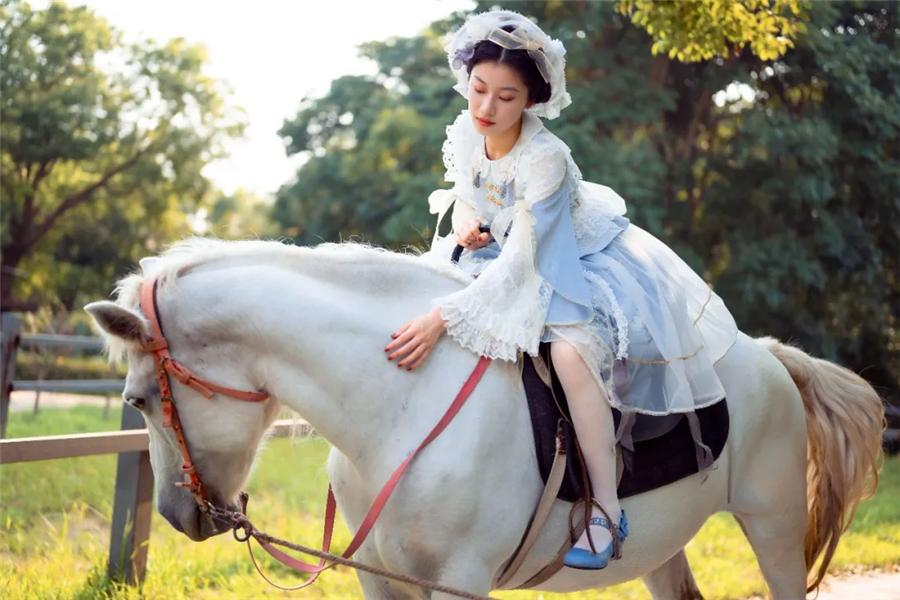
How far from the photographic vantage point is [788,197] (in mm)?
13773

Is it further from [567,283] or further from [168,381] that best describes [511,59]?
[168,381]

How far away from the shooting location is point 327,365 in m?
2.40

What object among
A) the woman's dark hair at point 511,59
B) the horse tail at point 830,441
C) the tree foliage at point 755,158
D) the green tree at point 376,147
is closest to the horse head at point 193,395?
the woman's dark hair at point 511,59

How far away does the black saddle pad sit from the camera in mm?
2533

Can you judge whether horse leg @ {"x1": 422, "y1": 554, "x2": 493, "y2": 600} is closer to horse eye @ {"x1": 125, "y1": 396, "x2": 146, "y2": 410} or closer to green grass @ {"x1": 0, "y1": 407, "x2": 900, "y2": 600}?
green grass @ {"x1": 0, "y1": 407, "x2": 900, "y2": 600}

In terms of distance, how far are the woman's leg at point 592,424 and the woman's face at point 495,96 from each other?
27.8 inches

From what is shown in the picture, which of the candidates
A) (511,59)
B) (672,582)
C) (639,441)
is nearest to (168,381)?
(511,59)

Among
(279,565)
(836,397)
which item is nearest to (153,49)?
(279,565)

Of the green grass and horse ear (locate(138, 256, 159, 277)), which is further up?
horse ear (locate(138, 256, 159, 277))

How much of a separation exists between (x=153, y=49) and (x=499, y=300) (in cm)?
2978

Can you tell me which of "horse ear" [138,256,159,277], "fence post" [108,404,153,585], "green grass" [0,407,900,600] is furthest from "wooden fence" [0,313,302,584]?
"horse ear" [138,256,159,277]

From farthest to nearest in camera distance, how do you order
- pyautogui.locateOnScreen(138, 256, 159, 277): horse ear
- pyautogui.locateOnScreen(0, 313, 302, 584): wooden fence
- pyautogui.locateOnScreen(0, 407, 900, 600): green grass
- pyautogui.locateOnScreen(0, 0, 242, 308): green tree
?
1. pyautogui.locateOnScreen(0, 0, 242, 308): green tree
2. pyautogui.locateOnScreen(0, 407, 900, 600): green grass
3. pyautogui.locateOnScreen(0, 313, 302, 584): wooden fence
4. pyautogui.locateOnScreen(138, 256, 159, 277): horse ear

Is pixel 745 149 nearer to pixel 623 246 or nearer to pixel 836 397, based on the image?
pixel 836 397

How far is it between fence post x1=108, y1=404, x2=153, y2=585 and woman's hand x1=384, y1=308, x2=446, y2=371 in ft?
9.28
